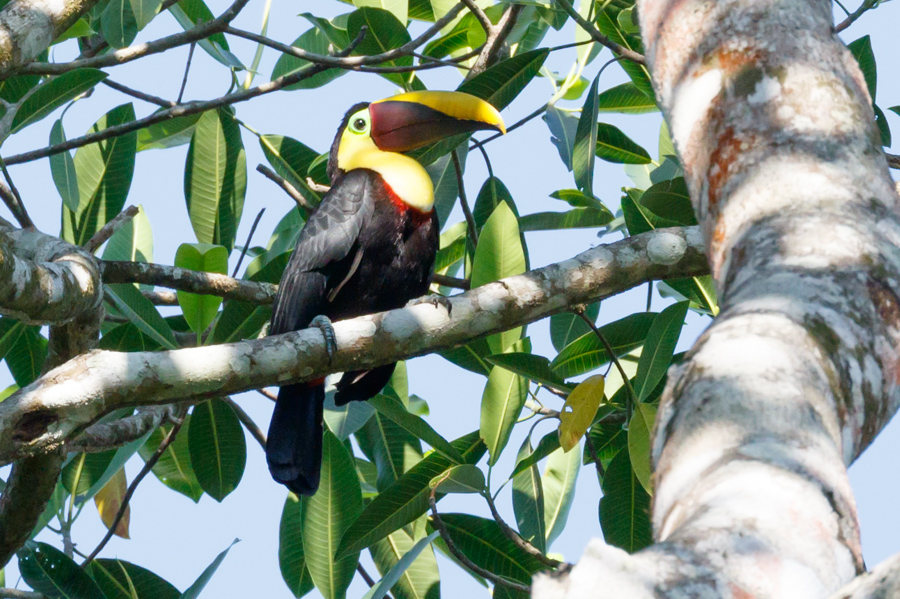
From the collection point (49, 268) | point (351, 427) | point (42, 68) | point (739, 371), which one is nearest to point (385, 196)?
point (351, 427)

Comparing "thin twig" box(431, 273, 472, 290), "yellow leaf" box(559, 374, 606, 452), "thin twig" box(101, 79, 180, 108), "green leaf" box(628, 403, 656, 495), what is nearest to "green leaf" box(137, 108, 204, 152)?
"thin twig" box(101, 79, 180, 108)

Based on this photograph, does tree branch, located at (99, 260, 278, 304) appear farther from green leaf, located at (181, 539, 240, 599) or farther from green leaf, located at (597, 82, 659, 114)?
green leaf, located at (597, 82, 659, 114)

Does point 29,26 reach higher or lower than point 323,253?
higher

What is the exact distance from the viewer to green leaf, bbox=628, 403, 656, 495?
289 cm

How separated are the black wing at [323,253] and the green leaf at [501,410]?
0.86 m

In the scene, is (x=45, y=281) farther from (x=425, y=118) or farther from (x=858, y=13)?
(x=858, y=13)

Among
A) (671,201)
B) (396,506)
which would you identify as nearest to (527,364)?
(396,506)

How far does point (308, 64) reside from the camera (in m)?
4.17

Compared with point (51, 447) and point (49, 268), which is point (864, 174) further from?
point (49, 268)

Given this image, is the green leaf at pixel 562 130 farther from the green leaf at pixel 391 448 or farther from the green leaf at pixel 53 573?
the green leaf at pixel 53 573

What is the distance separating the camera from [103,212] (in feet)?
12.0

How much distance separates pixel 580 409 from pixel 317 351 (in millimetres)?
821

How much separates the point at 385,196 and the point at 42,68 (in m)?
1.43

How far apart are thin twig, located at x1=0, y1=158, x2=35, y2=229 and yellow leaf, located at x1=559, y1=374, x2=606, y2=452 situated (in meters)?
1.98
